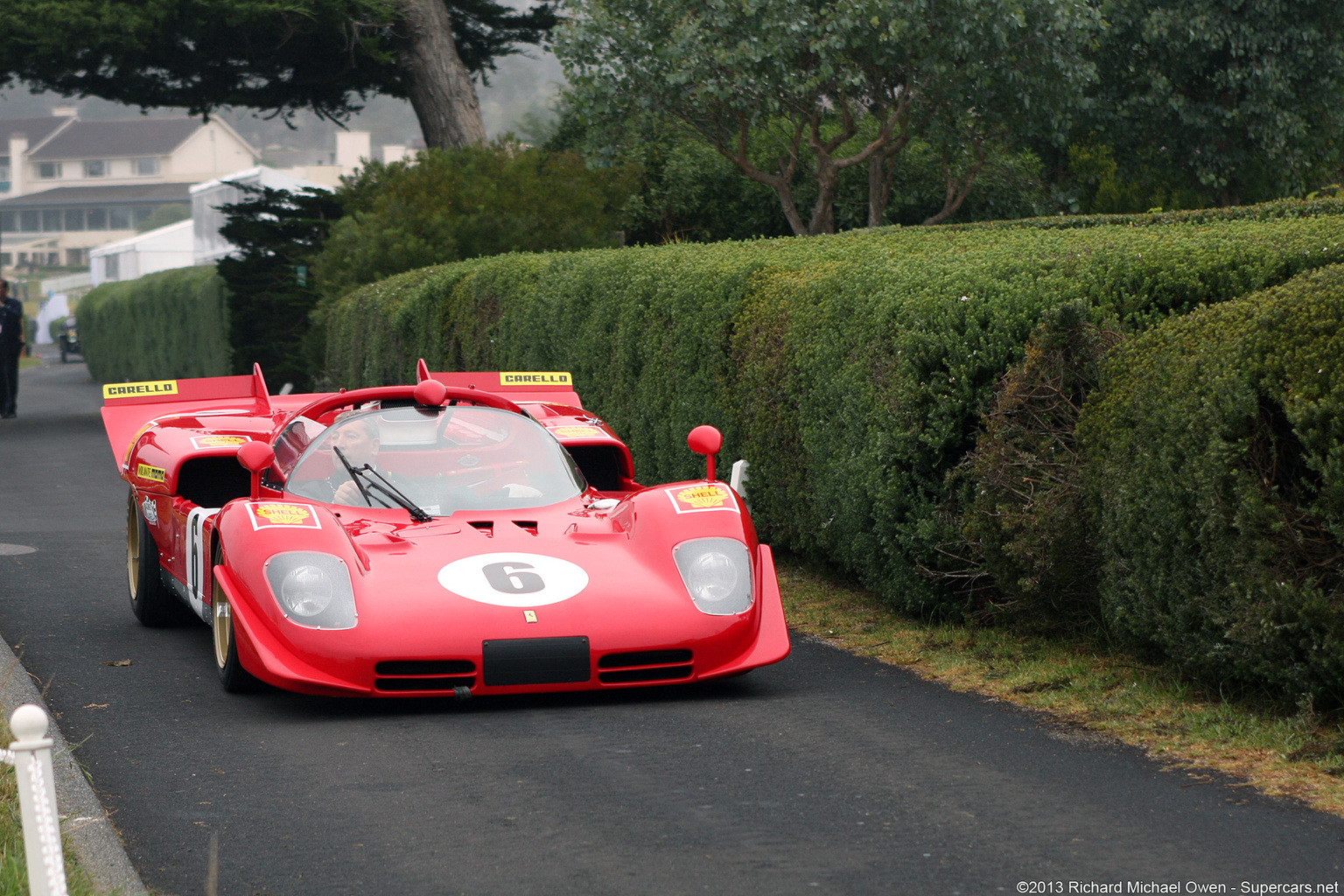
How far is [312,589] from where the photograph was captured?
5.79m

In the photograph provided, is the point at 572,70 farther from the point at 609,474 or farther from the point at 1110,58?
the point at 609,474

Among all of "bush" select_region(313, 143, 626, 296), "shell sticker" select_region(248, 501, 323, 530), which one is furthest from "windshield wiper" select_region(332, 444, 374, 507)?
"bush" select_region(313, 143, 626, 296)

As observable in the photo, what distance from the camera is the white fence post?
2.88m

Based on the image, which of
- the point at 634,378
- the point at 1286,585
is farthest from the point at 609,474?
the point at 1286,585

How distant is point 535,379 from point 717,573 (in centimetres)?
373

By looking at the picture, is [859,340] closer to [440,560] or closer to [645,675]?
[645,675]

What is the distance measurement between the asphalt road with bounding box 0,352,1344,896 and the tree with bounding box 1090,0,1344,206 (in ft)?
53.2

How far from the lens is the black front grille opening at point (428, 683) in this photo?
5727 mm

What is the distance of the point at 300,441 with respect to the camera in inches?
296

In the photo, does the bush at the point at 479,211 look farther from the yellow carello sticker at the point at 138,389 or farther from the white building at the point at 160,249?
the white building at the point at 160,249

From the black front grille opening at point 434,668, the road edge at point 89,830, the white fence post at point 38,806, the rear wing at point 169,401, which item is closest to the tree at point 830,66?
the rear wing at point 169,401

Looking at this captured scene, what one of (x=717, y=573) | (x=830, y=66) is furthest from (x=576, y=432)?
(x=830, y=66)

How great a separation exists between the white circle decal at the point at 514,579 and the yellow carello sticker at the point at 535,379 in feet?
11.1

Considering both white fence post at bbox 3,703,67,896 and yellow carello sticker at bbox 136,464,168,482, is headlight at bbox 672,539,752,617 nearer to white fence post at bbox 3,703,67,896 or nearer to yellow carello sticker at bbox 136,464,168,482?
yellow carello sticker at bbox 136,464,168,482
